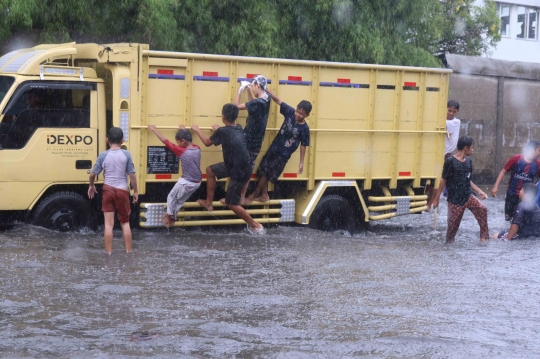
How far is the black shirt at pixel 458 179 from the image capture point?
12.1 metres

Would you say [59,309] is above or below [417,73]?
below

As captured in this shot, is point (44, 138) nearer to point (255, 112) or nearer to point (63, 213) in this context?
point (63, 213)

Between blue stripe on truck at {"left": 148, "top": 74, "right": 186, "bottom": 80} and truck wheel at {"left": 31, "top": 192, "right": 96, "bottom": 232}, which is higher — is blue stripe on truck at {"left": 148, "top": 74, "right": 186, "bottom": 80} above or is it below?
above

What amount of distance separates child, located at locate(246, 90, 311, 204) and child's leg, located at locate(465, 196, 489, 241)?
2.46m

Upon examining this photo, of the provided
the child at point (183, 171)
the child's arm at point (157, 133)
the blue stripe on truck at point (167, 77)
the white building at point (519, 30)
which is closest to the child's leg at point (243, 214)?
the child at point (183, 171)

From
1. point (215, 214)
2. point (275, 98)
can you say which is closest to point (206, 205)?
point (215, 214)

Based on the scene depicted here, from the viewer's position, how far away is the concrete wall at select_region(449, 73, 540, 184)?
21.8 m

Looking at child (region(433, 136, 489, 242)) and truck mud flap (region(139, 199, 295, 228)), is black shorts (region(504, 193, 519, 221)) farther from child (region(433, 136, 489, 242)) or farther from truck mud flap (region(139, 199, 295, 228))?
truck mud flap (region(139, 199, 295, 228))

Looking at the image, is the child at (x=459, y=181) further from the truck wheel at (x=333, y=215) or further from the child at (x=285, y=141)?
the child at (x=285, y=141)

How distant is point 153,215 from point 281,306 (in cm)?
370

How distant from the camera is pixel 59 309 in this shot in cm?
770

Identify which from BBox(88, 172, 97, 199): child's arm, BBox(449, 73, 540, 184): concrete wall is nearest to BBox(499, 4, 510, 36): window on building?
BBox(449, 73, 540, 184): concrete wall

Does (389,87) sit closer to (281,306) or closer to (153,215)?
(153,215)

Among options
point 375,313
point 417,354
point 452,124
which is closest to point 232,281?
point 375,313
